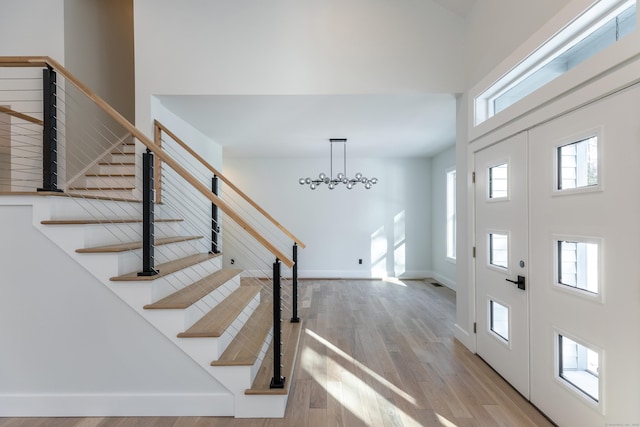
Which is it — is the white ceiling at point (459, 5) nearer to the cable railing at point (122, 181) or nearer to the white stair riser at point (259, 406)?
the cable railing at point (122, 181)

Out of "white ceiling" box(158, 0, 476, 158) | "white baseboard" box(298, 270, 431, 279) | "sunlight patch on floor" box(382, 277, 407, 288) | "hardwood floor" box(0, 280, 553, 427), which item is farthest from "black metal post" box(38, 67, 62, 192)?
"sunlight patch on floor" box(382, 277, 407, 288)

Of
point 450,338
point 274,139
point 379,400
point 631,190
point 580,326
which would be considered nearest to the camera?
point 631,190

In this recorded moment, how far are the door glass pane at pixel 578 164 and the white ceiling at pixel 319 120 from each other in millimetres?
1732

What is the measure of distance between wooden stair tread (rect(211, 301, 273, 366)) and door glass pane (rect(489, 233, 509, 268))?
2066 millimetres

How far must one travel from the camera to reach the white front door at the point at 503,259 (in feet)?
8.38

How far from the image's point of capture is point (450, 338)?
3.72m

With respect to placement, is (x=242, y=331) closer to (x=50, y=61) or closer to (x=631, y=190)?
(x=50, y=61)

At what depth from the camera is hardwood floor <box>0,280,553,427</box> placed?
2232mm

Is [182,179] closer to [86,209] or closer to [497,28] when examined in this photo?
[86,209]

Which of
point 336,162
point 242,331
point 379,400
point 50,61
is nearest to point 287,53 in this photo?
point 50,61

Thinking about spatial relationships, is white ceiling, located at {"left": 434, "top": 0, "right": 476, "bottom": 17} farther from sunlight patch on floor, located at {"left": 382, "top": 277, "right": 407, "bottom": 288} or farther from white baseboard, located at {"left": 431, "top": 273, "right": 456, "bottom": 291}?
sunlight patch on floor, located at {"left": 382, "top": 277, "right": 407, "bottom": 288}

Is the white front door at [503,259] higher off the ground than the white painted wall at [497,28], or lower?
lower

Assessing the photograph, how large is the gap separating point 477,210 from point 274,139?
3.39m

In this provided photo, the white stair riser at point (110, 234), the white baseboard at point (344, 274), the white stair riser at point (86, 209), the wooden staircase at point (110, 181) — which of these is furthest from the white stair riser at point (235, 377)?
the white baseboard at point (344, 274)
